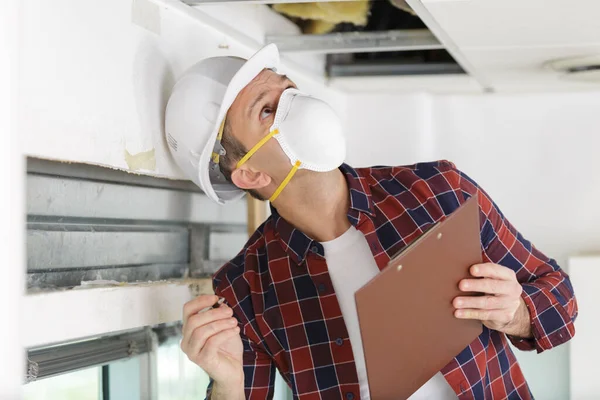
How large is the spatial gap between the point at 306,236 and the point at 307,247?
0.03 meters

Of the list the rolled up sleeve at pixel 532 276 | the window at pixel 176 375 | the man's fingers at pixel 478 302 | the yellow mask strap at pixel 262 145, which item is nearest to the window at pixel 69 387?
the window at pixel 176 375

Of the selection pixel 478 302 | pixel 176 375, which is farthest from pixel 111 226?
pixel 478 302

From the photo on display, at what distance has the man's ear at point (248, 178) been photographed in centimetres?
167

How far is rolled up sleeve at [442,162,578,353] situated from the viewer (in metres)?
1.65

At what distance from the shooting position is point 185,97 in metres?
1.62

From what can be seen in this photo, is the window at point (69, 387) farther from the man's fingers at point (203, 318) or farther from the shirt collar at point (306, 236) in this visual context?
the shirt collar at point (306, 236)

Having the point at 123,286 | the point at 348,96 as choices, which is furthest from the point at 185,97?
the point at 348,96

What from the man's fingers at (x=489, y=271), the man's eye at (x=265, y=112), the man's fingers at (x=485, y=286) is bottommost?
the man's fingers at (x=485, y=286)

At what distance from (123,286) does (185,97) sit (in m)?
0.40

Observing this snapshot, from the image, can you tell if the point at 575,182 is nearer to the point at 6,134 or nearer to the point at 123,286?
the point at 123,286

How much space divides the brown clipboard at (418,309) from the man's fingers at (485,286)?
0.05 feet

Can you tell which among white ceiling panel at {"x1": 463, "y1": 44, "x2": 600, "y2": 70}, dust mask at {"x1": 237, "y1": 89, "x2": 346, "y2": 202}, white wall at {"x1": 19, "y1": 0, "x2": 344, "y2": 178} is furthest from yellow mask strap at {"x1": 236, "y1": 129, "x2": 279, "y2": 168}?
white ceiling panel at {"x1": 463, "y1": 44, "x2": 600, "y2": 70}

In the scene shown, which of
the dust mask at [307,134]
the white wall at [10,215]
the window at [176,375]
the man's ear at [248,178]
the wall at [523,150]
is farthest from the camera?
the wall at [523,150]

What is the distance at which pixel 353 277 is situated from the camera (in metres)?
1.73
